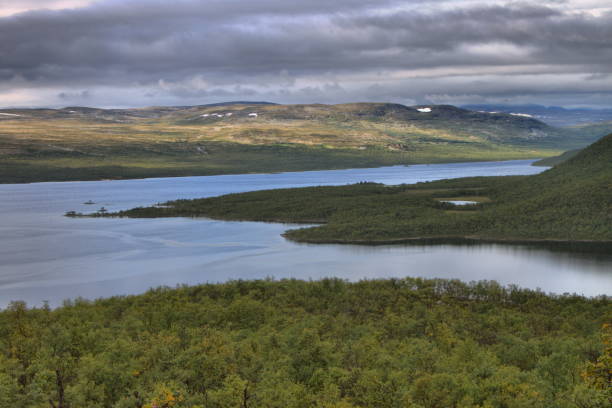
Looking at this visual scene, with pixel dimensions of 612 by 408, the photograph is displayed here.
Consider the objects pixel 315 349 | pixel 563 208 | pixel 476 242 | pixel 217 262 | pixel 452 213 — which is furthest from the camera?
pixel 452 213

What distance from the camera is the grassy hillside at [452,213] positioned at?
148 meters

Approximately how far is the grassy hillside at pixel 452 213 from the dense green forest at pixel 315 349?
56.1 metres

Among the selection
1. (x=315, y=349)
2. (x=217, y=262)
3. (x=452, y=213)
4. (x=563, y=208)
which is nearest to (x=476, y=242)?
(x=452, y=213)

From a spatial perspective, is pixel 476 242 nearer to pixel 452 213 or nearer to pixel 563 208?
pixel 452 213

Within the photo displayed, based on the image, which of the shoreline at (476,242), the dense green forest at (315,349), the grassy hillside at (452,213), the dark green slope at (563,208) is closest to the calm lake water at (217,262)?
the shoreline at (476,242)

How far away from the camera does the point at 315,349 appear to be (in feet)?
173

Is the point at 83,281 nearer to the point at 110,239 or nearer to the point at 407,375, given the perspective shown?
the point at 110,239

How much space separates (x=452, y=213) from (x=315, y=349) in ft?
412

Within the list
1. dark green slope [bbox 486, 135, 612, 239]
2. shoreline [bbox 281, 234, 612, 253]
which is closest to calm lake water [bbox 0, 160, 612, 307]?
shoreline [bbox 281, 234, 612, 253]

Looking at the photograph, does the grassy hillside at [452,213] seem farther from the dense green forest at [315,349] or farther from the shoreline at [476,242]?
the dense green forest at [315,349]

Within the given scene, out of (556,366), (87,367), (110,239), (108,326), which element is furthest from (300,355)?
(110,239)

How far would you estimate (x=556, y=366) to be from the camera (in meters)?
51.1

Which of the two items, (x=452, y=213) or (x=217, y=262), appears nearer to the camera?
(x=217, y=262)

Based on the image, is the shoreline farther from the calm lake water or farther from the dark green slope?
the calm lake water
